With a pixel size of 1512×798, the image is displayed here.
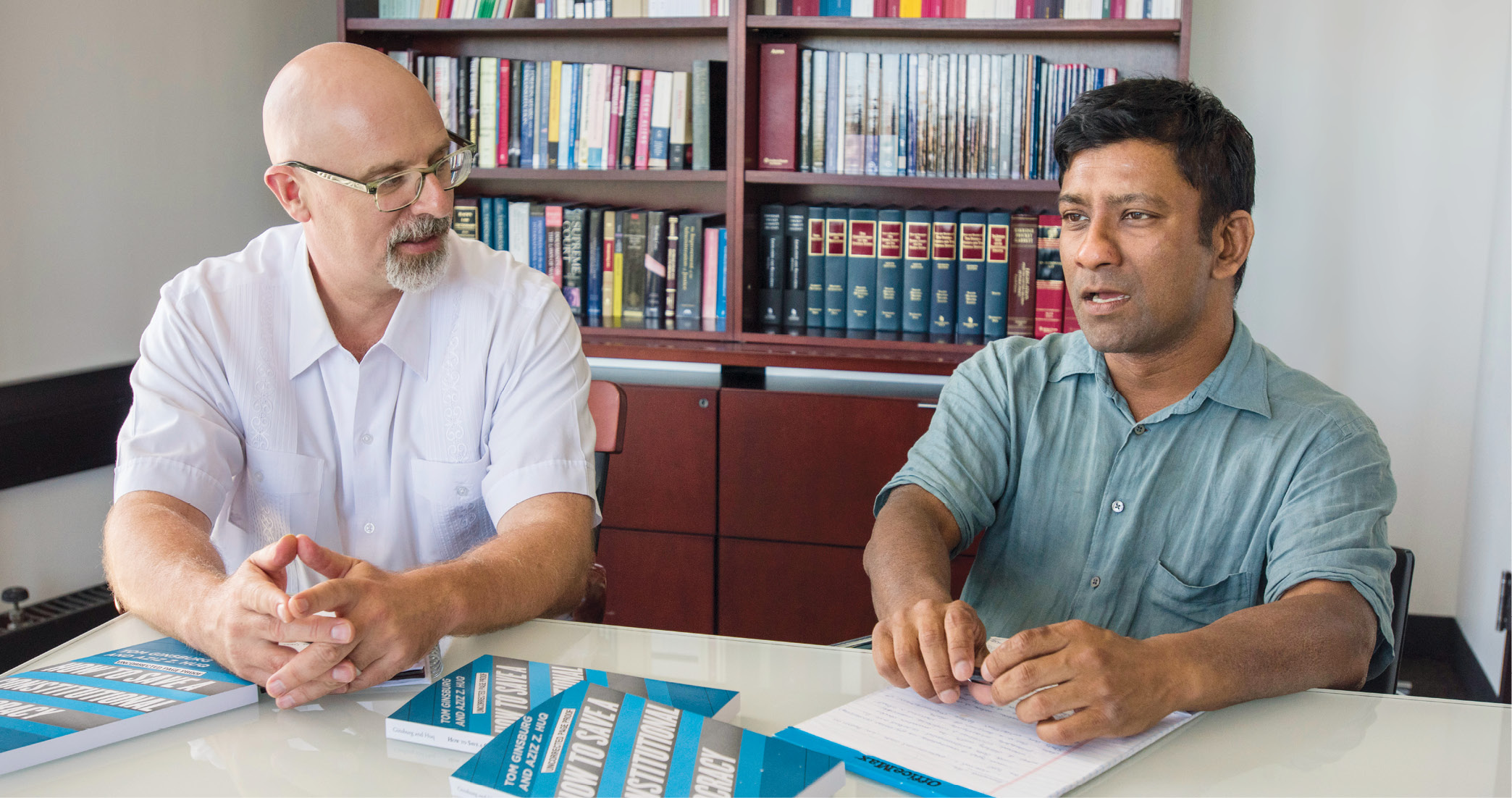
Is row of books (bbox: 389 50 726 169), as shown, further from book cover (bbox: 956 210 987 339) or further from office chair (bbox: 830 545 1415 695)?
office chair (bbox: 830 545 1415 695)

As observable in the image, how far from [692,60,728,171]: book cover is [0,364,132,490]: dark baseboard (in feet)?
5.00

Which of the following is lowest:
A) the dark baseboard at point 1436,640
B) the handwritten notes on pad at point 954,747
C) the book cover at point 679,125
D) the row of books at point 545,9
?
the dark baseboard at point 1436,640

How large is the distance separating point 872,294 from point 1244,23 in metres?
1.18

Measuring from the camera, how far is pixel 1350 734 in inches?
40.0

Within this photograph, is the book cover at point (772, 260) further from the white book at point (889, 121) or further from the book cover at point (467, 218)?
the book cover at point (467, 218)

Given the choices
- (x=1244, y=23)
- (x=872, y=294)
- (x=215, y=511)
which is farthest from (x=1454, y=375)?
(x=215, y=511)

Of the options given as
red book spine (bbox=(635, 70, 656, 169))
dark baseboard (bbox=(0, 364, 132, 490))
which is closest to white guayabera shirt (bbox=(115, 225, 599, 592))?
dark baseboard (bbox=(0, 364, 132, 490))

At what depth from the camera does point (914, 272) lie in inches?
110

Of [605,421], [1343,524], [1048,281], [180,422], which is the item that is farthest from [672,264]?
[1343,524]

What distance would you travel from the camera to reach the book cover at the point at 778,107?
2758mm

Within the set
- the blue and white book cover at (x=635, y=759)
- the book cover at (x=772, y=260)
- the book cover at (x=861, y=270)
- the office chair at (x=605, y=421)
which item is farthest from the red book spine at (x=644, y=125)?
the blue and white book cover at (x=635, y=759)

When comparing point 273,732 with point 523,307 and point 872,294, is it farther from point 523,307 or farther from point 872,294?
point 872,294

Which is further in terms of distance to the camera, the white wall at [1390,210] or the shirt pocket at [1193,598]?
the white wall at [1390,210]

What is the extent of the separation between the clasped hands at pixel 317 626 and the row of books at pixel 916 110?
1.94m
